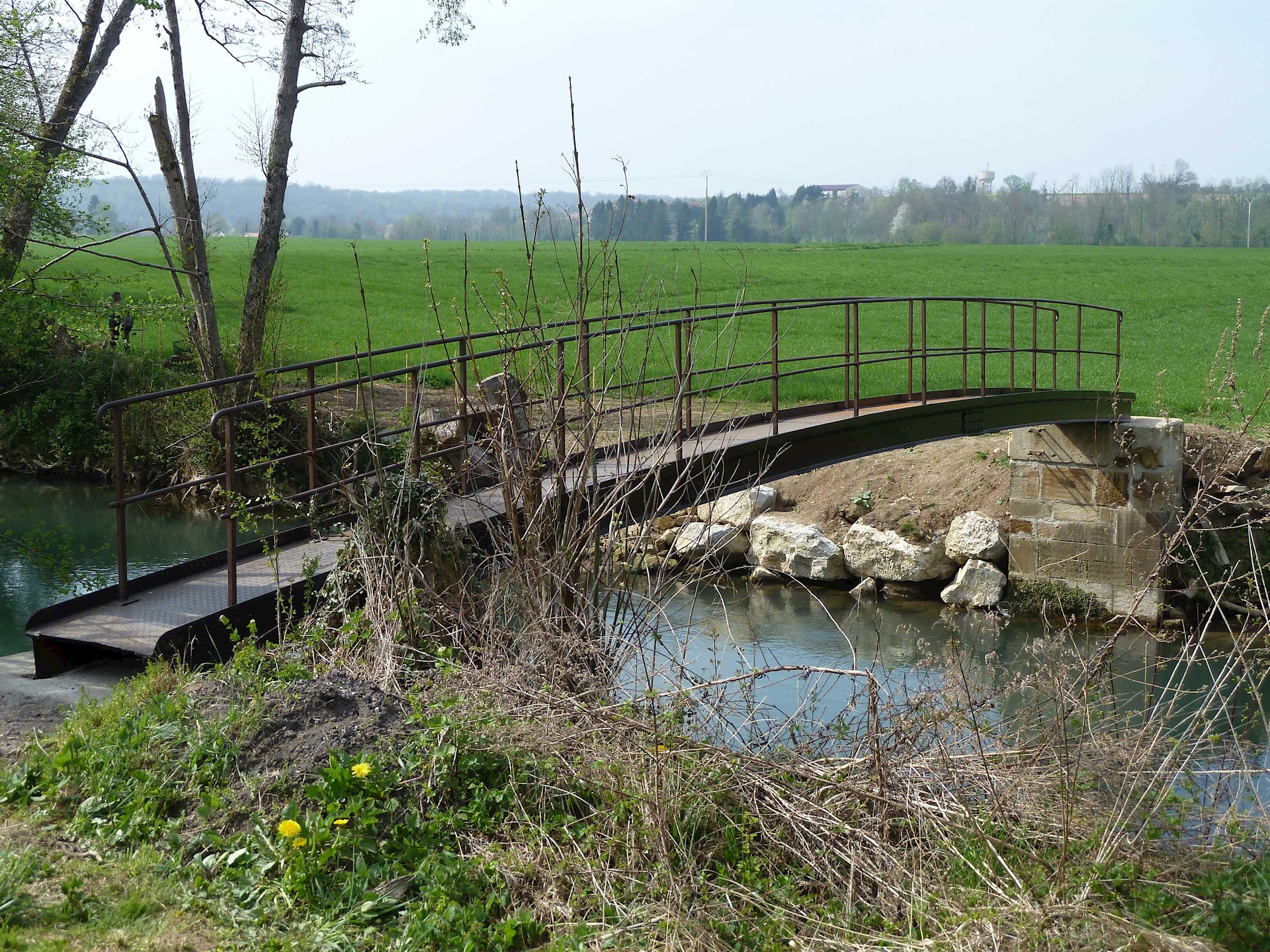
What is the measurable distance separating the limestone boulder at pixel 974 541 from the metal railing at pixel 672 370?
6.64 feet

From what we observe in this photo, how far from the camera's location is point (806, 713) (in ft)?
18.6

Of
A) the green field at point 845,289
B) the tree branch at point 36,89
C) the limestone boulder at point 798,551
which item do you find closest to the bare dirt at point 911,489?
the limestone boulder at point 798,551

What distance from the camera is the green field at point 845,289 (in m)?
26.1

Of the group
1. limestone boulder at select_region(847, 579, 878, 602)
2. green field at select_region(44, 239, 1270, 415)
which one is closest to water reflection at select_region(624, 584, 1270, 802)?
limestone boulder at select_region(847, 579, 878, 602)

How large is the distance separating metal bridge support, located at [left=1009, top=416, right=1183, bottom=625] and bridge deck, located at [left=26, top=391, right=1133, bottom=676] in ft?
11.7

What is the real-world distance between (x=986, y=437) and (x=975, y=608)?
4.36m

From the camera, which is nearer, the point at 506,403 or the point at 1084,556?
the point at 506,403

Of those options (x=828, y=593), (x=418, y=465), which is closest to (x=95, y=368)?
(x=828, y=593)

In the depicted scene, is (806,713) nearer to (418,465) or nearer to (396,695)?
(396,695)

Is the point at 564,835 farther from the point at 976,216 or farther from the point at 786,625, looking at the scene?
the point at 976,216

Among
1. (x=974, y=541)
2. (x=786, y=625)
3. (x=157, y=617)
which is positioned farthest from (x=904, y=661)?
(x=157, y=617)

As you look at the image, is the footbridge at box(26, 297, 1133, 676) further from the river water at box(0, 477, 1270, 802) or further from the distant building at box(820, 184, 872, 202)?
the distant building at box(820, 184, 872, 202)

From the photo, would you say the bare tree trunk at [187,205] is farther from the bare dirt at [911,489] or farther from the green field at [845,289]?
the bare dirt at [911,489]

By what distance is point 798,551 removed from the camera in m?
16.2
